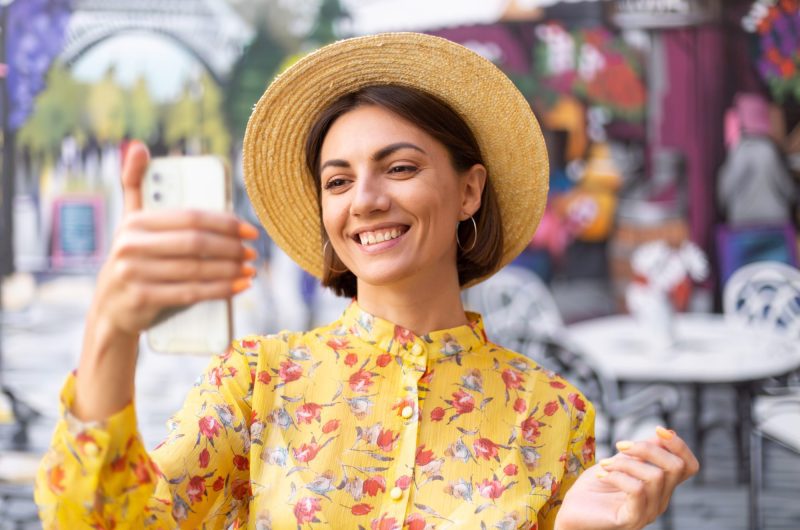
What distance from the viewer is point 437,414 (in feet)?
5.36

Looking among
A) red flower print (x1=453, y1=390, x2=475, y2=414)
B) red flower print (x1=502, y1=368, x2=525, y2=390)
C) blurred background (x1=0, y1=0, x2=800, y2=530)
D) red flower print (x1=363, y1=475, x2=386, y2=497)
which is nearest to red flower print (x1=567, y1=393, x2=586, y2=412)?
red flower print (x1=502, y1=368, x2=525, y2=390)

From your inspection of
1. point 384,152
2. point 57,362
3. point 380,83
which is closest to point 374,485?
point 384,152

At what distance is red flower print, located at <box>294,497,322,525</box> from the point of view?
4.84 ft

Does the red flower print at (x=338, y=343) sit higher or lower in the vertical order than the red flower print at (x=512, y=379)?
higher

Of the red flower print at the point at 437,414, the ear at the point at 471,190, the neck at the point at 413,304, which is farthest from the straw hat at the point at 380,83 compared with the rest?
the red flower print at the point at 437,414

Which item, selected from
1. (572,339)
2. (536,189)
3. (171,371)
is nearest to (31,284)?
(171,371)

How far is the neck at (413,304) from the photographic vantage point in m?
1.74

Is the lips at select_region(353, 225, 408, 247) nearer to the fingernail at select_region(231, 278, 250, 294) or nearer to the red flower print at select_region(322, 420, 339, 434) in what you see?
the red flower print at select_region(322, 420, 339, 434)

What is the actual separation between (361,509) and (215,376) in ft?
1.18

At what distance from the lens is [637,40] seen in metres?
3.54

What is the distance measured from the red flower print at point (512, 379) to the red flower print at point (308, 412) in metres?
0.40

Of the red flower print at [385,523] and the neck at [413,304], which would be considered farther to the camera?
the neck at [413,304]

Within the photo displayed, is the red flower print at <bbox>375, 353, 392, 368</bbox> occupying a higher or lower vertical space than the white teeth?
lower

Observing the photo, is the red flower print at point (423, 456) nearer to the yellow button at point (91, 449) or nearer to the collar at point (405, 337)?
the collar at point (405, 337)
